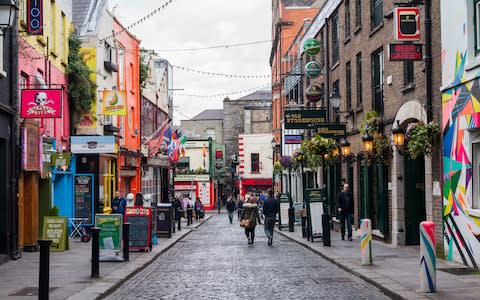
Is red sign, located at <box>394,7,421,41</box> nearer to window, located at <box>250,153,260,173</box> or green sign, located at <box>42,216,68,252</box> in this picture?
green sign, located at <box>42,216,68,252</box>

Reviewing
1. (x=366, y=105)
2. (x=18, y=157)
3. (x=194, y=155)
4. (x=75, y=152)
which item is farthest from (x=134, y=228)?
(x=194, y=155)

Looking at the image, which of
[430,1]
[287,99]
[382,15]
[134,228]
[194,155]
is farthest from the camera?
[194,155]

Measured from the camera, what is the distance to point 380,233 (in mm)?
22469

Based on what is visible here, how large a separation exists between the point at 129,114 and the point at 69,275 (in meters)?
22.4

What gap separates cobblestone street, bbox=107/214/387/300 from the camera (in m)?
12.2

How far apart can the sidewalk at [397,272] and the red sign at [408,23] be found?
17.0 ft

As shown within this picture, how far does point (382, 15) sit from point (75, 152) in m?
11.7

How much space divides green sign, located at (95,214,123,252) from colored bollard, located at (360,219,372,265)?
5718 mm

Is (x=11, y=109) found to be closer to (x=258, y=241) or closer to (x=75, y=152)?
(x=75, y=152)

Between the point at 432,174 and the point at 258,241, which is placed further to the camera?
the point at 258,241

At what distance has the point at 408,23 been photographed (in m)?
17.0

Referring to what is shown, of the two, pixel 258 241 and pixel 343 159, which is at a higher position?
pixel 343 159

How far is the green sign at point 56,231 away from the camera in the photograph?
62.3 ft

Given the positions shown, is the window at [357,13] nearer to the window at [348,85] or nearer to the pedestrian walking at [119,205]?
the window at [348,85]
